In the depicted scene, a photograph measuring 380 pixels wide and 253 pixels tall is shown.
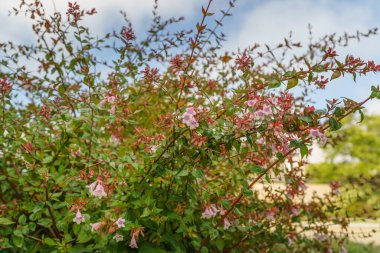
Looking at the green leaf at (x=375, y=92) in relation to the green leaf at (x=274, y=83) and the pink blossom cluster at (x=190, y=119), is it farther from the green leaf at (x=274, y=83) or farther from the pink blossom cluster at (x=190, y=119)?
the pink blossom cluster at (x=190, y=119)

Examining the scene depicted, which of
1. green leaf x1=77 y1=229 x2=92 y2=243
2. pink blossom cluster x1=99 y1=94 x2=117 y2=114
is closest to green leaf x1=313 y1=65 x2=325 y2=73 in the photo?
pink blossom cluster x1=99 y1=94 x2=117 y2=114

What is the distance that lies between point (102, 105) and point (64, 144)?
1.46 ft

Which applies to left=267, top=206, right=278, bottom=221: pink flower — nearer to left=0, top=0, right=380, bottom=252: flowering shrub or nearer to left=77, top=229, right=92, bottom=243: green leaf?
left=0, top=0, right=380, bottom=252: flowering shrub

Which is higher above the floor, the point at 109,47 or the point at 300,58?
the point at 300,58

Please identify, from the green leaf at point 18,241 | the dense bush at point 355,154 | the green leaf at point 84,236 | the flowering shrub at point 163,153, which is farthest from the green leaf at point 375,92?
the dense bush at point 355,154

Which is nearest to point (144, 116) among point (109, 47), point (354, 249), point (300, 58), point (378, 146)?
point (109, 47)

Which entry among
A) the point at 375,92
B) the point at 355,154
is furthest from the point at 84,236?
the point at 355,154

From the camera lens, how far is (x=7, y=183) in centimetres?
330

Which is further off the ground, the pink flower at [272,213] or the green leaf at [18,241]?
the pink flower at [272,213]

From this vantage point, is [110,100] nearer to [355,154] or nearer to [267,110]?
[267,110]

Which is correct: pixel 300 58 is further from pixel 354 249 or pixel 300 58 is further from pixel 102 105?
pixel 354 249

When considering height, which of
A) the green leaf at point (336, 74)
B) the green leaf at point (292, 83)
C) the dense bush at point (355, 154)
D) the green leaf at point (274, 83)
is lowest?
the green leaf at point (274, 83)

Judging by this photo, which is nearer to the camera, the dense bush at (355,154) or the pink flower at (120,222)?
the pink flower at (120,222)

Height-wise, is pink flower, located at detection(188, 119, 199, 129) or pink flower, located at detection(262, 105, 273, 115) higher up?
pink flower, located at detection(262, 105, 273, 115)
